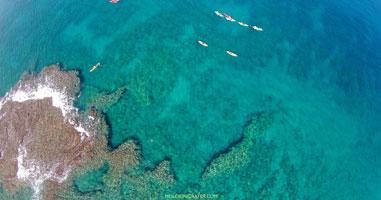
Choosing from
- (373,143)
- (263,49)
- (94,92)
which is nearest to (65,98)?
(94,92)

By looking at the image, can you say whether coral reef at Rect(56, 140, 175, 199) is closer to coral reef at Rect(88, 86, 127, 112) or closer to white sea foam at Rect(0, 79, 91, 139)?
white sea foam at Rect(0, 79, 91, 139)

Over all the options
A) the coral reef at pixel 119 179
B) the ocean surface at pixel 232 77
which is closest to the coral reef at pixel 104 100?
the ocean surface at pixel 232 77

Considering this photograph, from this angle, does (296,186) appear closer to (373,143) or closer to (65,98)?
(373,143)

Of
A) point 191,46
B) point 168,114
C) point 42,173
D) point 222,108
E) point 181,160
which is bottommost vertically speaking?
point 42,173

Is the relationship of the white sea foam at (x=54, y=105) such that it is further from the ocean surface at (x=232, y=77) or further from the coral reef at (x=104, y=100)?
the coral reef at (x=104, y=100)

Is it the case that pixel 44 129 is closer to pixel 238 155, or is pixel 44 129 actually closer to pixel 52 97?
pixel 52 97

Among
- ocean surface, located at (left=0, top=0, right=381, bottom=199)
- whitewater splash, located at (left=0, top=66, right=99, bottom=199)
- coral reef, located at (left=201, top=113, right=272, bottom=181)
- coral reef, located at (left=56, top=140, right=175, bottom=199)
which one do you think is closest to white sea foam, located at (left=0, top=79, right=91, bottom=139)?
whitewater splash, located at (left=0, top=66, right=99, bottom=199)

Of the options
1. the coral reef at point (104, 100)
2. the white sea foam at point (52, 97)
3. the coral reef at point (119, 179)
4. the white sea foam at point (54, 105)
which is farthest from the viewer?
the coral reef at point (104, 100)

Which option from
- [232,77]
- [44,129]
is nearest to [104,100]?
[44,129]
